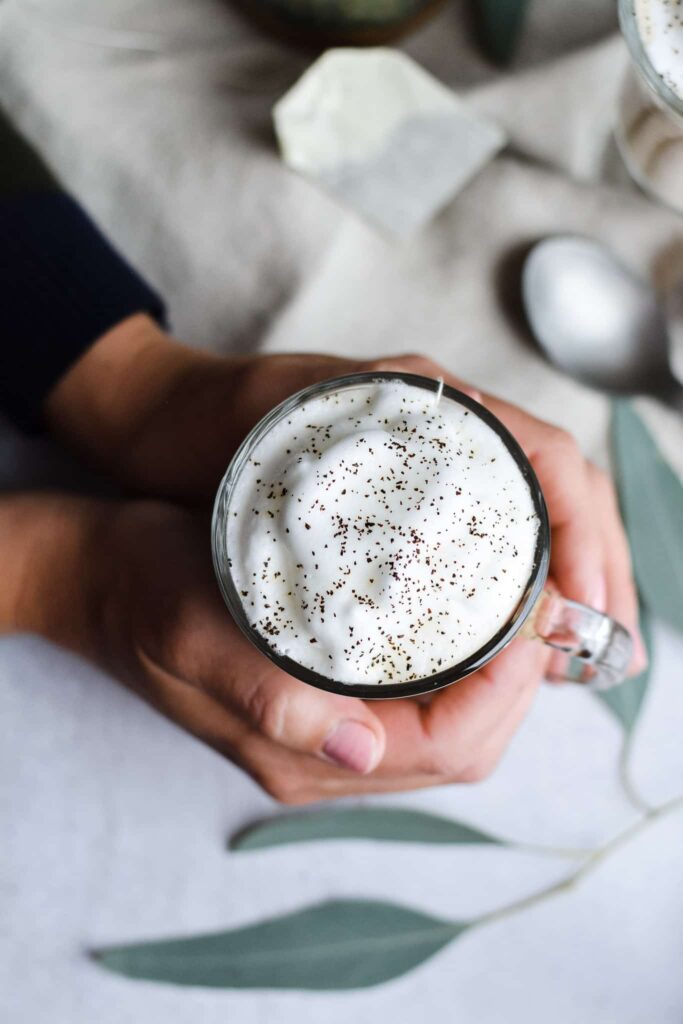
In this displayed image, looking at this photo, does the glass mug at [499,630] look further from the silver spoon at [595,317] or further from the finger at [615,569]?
the silver spoon at [595,317]

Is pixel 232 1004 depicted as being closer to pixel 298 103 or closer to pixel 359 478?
pixel 359 478

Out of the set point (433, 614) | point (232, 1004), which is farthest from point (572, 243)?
point (232, 1004)

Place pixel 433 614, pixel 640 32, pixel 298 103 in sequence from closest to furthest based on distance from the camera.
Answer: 1. pixel 433 614
2. pixel 640 32
3. pixel 298 103

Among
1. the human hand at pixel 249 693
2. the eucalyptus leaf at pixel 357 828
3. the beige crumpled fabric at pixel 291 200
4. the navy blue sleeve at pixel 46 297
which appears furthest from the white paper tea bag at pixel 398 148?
the eucalyptus leaf at pixel 357 828

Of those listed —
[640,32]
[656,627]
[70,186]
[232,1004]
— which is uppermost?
[640,32]

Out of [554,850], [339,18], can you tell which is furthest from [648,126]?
[554,850]

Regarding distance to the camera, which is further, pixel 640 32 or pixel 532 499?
pixel 640 32

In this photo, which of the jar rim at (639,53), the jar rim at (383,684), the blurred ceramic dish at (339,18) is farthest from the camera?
the blurred ceramic dish at (339,18)

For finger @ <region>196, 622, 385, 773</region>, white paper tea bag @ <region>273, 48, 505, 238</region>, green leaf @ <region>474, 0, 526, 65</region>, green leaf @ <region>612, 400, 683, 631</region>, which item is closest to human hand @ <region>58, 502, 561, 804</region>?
finger @ <region>196, 622, 385, 773</region>
